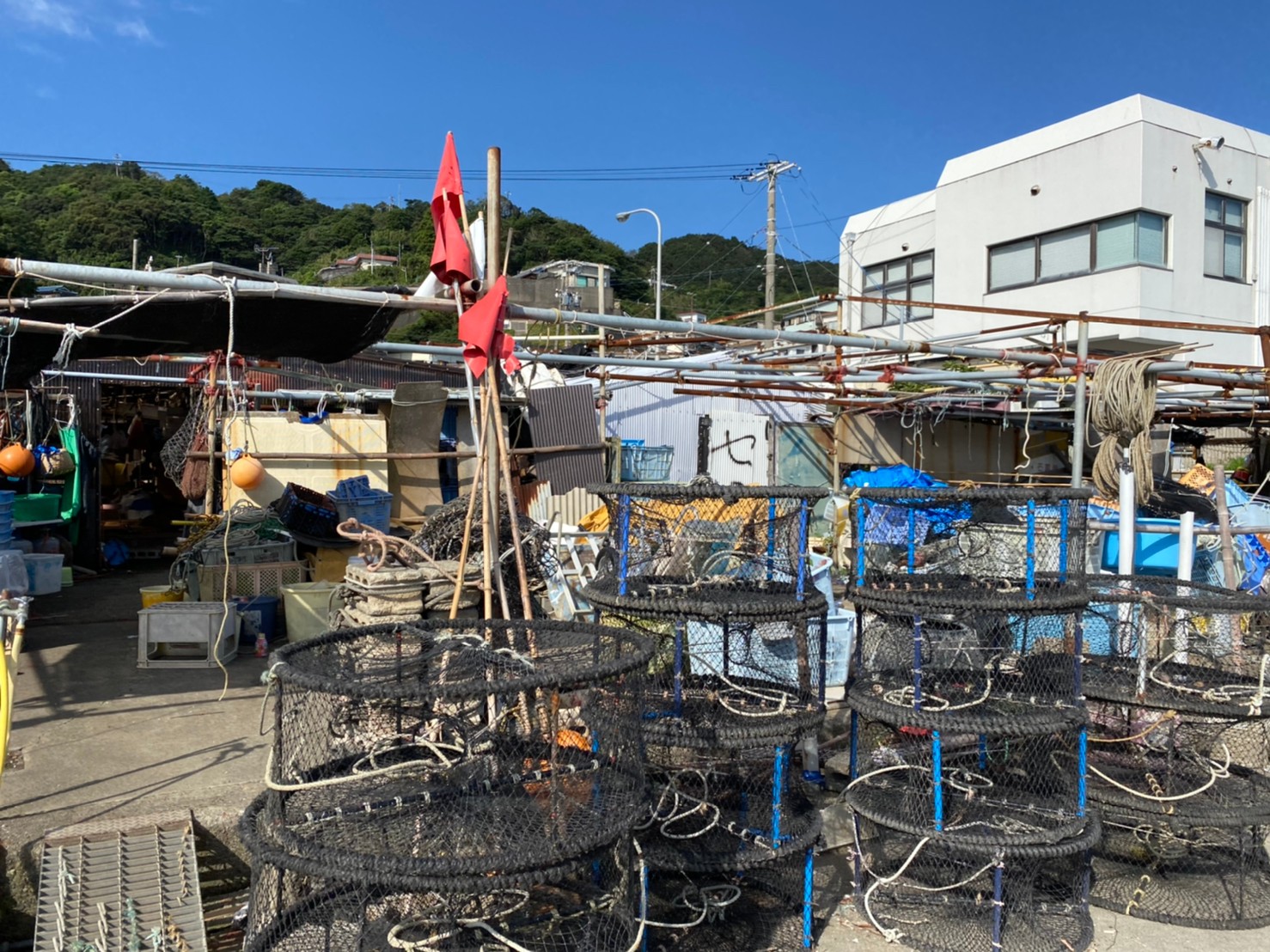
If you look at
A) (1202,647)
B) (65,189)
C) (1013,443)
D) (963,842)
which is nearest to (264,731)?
(963,842)

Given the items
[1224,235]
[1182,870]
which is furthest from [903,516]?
[1224,235]

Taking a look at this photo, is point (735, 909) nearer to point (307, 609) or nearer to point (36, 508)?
point (307, 609)

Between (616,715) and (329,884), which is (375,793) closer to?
(329,884)

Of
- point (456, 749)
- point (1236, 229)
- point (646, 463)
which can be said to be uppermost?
point (1236, 229)

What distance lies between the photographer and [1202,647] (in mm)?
5863

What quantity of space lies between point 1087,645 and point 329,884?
5.28 metres

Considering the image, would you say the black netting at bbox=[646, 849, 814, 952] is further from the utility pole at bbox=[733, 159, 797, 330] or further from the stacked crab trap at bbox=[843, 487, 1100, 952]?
the utility pole at bbox=[733, 159, 797, 330]

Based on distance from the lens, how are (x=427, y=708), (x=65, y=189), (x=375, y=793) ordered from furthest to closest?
(x=65, y=189) < (x=427, y=708) < (x=375, y=793)

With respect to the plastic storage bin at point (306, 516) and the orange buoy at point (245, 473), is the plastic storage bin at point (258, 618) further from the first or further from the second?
the plastic storage bin at point (306, 516)

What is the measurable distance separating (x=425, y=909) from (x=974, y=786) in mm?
2794

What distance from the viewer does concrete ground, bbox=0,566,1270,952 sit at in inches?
164

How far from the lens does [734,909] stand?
442 centimetres

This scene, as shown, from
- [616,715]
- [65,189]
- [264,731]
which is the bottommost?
[264,731]

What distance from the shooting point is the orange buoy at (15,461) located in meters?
8.40
